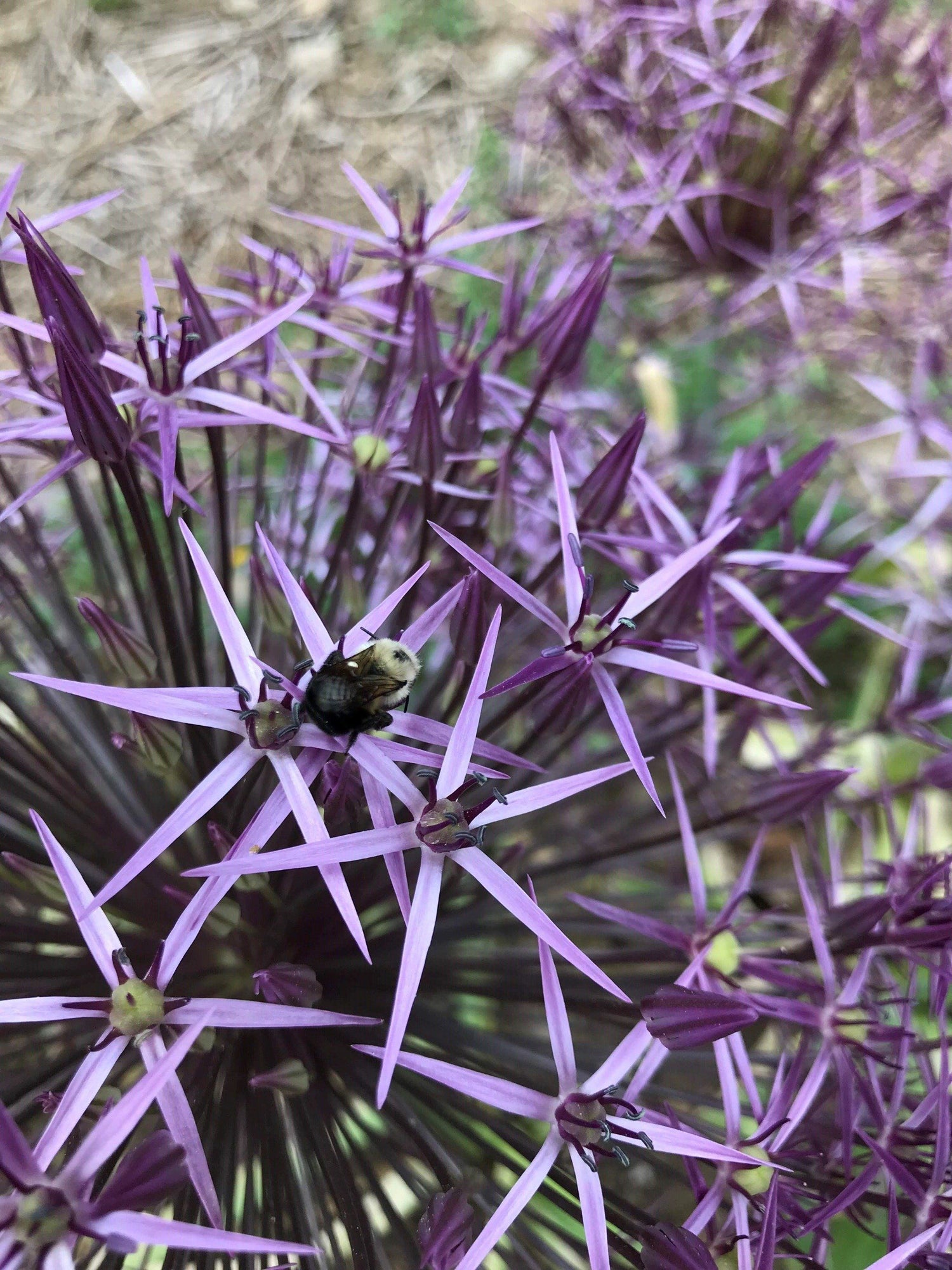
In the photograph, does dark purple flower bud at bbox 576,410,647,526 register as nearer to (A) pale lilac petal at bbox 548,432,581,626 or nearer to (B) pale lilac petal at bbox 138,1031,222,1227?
(A) pale lilac petal at bbox 548,432,581,626

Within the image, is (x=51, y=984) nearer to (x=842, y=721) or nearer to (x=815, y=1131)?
(x=815, y=1131)

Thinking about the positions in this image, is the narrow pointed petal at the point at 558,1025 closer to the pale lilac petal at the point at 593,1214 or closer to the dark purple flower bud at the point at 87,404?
the pale lilac petal at the point at 593,1214

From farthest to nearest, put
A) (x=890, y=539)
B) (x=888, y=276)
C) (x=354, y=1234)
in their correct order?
(x=888, y=276) → (x=890, y=539) → (x=354, y=1234)

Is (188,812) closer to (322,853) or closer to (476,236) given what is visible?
(322,853)

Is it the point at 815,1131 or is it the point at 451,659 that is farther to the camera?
the point at 451,659

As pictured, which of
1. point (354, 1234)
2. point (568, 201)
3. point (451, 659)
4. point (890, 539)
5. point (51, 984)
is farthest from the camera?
point (568, 201)

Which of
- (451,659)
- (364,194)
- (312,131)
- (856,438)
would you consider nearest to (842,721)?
(856,438)

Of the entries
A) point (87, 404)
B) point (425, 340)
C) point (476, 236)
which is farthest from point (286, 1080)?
point (476, 236)
